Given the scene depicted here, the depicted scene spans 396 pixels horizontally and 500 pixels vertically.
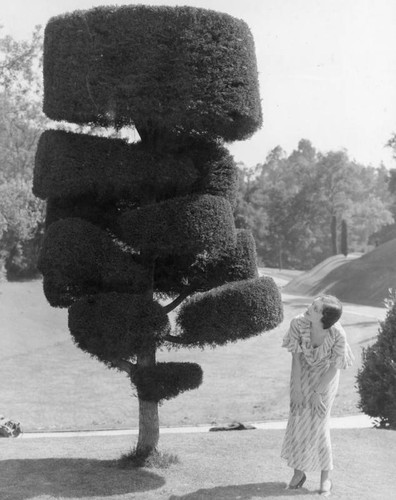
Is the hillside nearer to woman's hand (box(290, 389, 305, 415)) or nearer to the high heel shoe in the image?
the high heel shoe

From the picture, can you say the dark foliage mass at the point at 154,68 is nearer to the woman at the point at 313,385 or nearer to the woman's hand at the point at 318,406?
the woman at the point at 313,385

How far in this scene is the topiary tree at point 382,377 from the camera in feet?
41.1

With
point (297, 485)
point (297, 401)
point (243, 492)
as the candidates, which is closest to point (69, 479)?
point (243, 492)

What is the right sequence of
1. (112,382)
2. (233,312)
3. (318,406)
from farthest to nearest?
→ (112,382) < (233,312) < (318,406)

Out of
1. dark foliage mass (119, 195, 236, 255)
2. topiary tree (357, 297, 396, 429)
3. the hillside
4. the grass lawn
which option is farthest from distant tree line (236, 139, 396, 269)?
dark foliage mass (119, 195, 236, 255)

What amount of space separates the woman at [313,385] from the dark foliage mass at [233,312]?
2.86ft

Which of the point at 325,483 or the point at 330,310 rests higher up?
A: the point at 330,310

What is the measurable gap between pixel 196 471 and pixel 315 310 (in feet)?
8.71

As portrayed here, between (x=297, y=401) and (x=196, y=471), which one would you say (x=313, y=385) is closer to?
(x=297, y=401)

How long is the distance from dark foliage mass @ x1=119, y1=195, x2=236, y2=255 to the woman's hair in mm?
1605

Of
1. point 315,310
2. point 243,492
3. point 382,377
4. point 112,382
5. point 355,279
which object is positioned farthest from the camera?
point 355,279

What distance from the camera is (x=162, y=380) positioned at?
30.3 ft

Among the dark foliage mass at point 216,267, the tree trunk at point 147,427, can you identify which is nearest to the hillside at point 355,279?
the dark foliage mass at point 216,267

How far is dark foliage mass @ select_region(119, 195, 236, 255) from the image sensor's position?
8.78 metres
